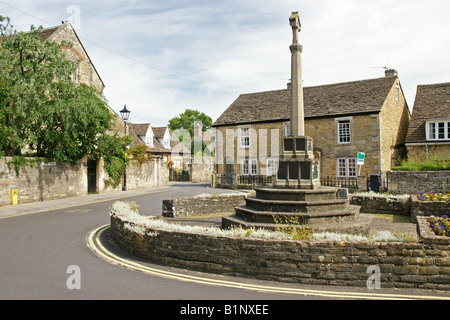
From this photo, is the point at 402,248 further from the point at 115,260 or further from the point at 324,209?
the point at 115,260

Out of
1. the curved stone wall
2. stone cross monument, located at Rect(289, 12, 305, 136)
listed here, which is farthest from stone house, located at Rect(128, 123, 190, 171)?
the curved stone wall

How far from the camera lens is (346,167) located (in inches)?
1197

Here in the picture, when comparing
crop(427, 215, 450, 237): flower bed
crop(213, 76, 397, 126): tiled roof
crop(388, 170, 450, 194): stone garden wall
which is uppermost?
crop(213, 76, 397, 126): tiled roof

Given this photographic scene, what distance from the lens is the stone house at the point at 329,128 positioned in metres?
29.5

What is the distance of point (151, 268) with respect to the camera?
7301 millimetres

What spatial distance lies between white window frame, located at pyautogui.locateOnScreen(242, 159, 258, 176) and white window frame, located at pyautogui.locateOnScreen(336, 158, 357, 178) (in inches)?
320

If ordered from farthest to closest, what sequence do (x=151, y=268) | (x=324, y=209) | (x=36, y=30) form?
1. (x=36, y=30)
2. (x=324, y=209)
3. (x=151, y=268)

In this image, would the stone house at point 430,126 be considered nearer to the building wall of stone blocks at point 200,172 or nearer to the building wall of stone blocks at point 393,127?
the building wall of stone blocks at point 393,127

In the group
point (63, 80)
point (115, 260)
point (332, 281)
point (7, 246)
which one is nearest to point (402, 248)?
point (332, 281)

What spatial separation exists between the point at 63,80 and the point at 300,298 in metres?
19.7

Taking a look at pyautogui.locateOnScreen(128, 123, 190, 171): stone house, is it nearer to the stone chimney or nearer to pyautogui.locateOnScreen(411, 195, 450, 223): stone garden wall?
the stone chimney

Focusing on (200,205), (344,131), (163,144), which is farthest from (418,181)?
(163,144)

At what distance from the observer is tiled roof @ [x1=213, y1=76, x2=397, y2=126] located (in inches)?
1198

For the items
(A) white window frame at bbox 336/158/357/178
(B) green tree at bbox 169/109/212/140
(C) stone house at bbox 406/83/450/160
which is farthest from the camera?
(B) green tree at bbox 169/109/212/140
